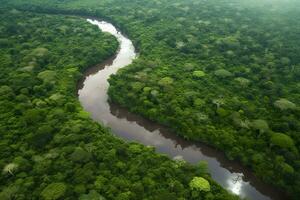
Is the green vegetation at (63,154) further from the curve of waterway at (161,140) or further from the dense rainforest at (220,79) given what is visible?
the dense rainforest at (220,79)

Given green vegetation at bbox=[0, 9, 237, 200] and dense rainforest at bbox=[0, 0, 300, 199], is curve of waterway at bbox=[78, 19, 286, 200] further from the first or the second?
green vegetation at bbox=[0, 9, 237, 200]

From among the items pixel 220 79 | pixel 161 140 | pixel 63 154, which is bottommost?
pixel 161 140

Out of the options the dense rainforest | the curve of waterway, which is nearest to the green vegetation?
the curve of waterway

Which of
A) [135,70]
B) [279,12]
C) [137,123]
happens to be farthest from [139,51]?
[279,12]

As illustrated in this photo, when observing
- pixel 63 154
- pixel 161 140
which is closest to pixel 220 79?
pixel 161 140

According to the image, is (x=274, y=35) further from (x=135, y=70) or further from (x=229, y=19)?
(x=135, y=70)

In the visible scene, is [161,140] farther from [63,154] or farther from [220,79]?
[220,79]

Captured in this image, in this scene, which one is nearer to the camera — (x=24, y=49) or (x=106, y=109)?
(x=106, y=109)
